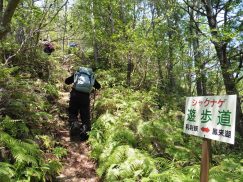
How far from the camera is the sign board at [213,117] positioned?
12.5ft

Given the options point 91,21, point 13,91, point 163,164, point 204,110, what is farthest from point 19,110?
point 91,21

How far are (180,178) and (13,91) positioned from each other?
5525 millimetres

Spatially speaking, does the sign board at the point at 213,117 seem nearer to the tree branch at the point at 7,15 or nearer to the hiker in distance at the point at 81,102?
the tree branch at the point at 7,15

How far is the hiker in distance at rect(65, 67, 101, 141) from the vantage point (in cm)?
891

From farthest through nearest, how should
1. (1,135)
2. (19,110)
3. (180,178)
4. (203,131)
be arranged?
(19,110)
(1,135)
(180,178)
(203,131)

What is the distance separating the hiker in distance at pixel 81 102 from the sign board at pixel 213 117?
15.6 ft

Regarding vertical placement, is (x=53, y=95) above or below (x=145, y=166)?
above

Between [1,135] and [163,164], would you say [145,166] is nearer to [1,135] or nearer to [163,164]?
[163,164]

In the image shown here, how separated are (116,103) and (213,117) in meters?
6.90

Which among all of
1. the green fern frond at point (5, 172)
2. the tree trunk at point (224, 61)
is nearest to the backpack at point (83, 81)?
the green fern frond at point (5, 172)

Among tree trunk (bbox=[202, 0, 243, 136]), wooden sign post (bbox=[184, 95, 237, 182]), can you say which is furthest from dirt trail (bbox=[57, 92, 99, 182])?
tree trunk (bbox=[202, 0, 243, 136])

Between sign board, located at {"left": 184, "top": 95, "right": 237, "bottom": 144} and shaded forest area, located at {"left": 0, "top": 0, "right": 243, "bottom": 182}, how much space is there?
133cm

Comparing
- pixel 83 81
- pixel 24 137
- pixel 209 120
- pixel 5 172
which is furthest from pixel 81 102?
pixel 209 120

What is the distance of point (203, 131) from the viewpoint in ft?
14.2
